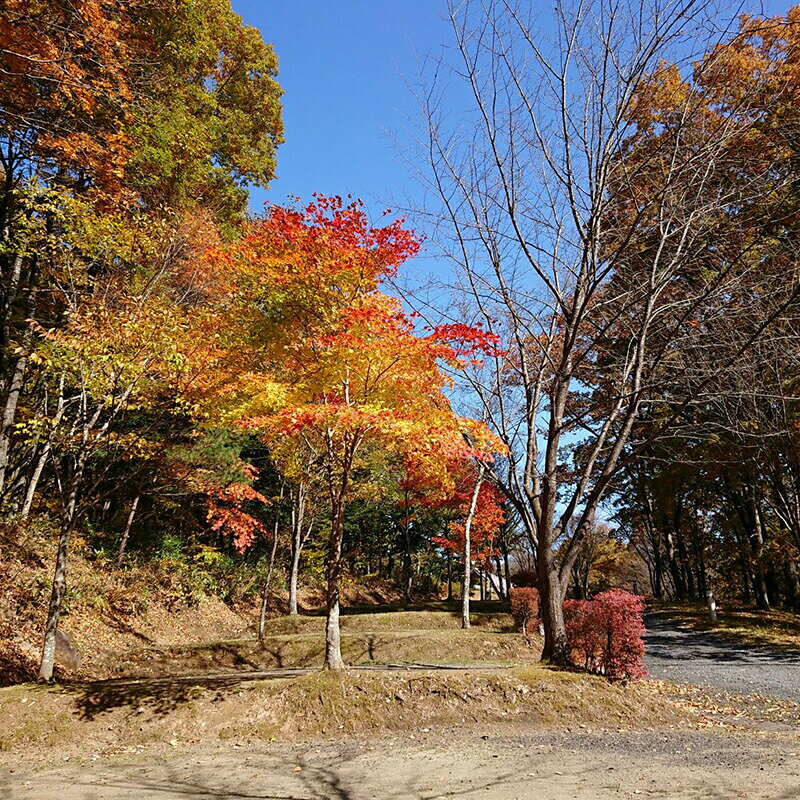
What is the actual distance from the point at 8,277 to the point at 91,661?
25.8ft

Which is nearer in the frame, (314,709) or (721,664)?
(314,709)

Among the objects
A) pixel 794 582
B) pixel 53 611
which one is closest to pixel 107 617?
pixel 53 611

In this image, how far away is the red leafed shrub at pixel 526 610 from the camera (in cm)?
1566

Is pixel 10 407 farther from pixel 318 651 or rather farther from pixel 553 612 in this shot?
pixel 553 612

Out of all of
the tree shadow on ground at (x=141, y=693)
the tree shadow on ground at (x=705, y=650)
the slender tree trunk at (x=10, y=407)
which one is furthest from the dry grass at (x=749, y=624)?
the slender tree trunk at (x=10, y=407)

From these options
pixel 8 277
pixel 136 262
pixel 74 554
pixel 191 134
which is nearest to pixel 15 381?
pixel 8 277

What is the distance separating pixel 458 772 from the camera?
4793 mm

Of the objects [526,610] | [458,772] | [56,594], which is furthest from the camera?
[526,610]

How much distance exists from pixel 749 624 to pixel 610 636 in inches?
493

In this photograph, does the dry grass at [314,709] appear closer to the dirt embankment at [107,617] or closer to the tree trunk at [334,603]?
the tree trunk at [334,603]

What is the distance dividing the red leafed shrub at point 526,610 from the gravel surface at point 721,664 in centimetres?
319

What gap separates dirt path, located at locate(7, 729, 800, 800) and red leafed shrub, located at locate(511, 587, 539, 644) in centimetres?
958

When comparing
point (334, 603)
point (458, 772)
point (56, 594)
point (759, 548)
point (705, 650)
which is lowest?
point (705, 650)

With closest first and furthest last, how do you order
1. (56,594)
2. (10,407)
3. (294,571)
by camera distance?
(56,594) → (10,407) → (294,571)
